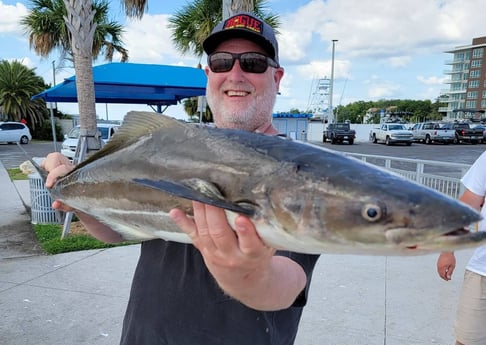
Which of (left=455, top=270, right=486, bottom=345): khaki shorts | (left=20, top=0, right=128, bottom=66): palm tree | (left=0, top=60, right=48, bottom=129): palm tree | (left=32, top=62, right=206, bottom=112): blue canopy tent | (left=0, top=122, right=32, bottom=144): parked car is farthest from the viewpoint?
(left=0, top=60, right=48, bottom=129): palm tree

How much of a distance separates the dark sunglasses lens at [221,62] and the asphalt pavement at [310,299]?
2.70 m

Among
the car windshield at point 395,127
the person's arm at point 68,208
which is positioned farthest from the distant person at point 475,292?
the car windshield at point 395,127

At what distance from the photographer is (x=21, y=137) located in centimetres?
3406

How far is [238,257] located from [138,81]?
8.06 m

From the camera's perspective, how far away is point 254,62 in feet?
6.87

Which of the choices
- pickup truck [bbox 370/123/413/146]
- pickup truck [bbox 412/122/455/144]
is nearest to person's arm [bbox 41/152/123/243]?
pickup truck [bbox 370/123/413/146]

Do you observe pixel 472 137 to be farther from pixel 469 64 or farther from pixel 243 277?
pixel 469 64

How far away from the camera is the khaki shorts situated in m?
2.71

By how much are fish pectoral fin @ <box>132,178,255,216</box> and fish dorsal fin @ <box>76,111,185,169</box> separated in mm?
301

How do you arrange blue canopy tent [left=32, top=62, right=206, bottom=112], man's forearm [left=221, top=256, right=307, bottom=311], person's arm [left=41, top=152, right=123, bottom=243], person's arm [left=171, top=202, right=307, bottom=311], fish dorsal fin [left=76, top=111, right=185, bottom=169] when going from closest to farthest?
person's arm [left=171, top=202, right=307, bottom=311], man's forearm [left=221, top=256, right=307, bottom=311], fish dorsal fin [left=76, top=111, right=185, bottom=169], person's arm [left=41, top=152, right=123, bottom=243], blue canopy tent [left=32, top=62, right=206, bottom=112]

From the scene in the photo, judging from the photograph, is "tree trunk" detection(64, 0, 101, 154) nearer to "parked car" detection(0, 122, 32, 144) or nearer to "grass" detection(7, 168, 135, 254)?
"grass" detection(7, 168, 135, 254)

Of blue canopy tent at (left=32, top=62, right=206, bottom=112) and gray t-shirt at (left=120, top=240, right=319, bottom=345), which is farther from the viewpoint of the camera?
blue canopy tent at (left=32, top=62, right=206, bottom=112)

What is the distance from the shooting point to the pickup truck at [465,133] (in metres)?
35.3

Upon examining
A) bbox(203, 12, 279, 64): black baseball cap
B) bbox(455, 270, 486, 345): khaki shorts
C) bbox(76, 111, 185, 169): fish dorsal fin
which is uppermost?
bbox(203, 12, 279, 64): black baseball cap
